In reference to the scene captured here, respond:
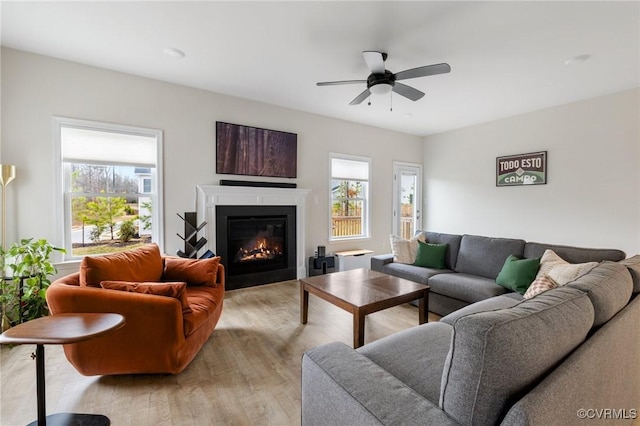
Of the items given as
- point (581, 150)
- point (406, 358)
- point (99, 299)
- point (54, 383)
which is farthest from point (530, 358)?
point (581, 150)

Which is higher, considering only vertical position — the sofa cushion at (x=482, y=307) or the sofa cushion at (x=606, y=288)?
the sofa cushion at (x=606, y=288)

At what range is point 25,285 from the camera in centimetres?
269

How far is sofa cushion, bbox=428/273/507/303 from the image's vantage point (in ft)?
9.14

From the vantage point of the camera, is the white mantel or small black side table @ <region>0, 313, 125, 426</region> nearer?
small black side table @ <region>0, 313, 125, 426</region>

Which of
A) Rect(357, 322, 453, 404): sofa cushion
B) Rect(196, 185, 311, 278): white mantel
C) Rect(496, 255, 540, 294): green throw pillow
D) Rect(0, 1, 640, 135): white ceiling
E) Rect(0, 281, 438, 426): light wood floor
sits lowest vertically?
Rect(0, 281, 438, 426): light wood floor

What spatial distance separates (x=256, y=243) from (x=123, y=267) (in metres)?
2.24

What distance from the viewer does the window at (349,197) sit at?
5.28 m

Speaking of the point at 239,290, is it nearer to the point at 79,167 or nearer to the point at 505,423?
the point at 79,167

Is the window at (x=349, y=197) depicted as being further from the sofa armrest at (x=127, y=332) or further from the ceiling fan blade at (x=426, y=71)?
the sofa armrest at (x=127, y=332)

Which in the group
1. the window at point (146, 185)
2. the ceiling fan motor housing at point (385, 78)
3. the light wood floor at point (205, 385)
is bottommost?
the light wood floor at point (205, 385)

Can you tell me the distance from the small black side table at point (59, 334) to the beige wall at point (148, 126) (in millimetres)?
2207

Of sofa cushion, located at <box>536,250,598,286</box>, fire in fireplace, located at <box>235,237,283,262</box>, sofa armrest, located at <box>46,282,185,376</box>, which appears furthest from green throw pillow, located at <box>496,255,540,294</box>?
fire in fireplace, located at <box>235,237,283,262</box>

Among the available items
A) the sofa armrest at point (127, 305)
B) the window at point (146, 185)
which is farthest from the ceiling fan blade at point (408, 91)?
the window at point (146, 185)

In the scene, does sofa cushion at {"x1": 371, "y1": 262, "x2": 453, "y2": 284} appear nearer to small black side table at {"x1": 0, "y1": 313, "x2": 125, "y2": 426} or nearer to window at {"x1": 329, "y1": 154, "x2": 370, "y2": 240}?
window at {"x1": 329, "y1": 154, "x2": 370, "y2": 240}
